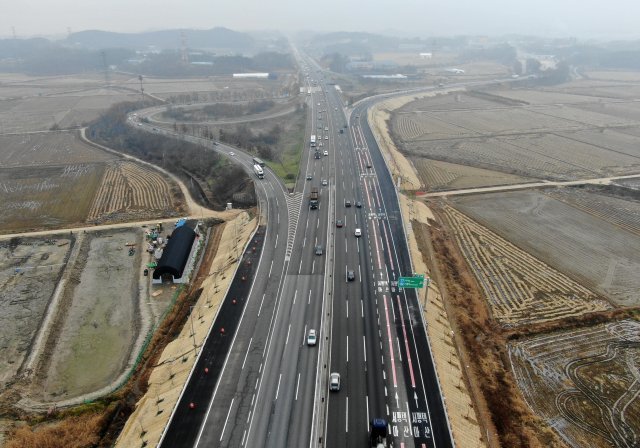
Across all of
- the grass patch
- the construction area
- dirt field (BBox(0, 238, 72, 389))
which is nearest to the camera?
the construction area

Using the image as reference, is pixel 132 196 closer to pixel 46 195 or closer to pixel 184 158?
pixel 46 195

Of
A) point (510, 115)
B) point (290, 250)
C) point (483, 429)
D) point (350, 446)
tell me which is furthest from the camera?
point (510, 115)

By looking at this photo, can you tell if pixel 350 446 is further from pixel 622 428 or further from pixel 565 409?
pixel 622 428

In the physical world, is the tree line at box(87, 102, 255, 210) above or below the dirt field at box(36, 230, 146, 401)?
above

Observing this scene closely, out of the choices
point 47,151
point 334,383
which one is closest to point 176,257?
point 334,383

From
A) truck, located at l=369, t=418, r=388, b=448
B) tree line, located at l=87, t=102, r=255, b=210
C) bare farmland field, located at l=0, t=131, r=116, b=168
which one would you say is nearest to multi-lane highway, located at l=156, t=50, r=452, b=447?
truck, located at l=369, t=418, r=388, b=448

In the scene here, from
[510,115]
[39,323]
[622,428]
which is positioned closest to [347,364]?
[622,428]

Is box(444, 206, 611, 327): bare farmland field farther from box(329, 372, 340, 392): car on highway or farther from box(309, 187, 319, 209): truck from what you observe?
box(309, 187, 319, 209): truck
